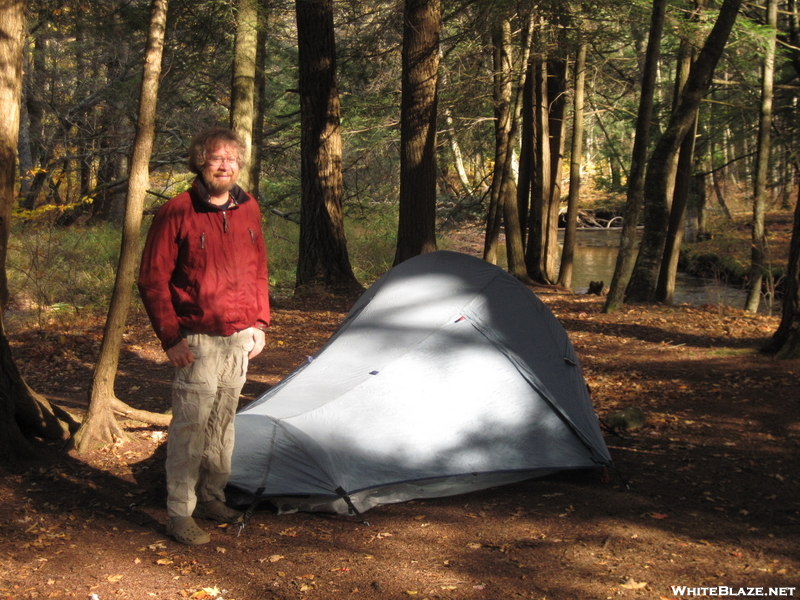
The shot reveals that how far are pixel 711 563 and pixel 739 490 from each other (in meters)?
1.22

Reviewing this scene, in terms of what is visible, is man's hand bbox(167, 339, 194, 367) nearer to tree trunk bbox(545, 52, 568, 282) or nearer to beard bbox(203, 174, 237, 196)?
beard bbox(203, 174, 237, 196)

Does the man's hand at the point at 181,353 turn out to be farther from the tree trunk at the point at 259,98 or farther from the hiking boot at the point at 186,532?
the tree trunk at the point at 259,98

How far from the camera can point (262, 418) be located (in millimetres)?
4641

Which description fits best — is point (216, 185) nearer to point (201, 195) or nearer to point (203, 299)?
point (201, 195)

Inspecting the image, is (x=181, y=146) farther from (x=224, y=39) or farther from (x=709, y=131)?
(x=709, y=131)

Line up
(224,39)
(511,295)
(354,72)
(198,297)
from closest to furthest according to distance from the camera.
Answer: (198,297) → (511,295) → (224,39) → (354,72)

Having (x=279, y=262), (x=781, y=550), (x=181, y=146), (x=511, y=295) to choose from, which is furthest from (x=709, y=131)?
(x=781, y=550)

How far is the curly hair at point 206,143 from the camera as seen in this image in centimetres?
361

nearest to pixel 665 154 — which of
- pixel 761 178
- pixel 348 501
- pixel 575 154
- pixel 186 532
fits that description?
pixel 761 178

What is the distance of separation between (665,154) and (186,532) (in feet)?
31.3

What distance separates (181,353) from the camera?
140 inches

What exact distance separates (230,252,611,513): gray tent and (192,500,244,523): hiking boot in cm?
20

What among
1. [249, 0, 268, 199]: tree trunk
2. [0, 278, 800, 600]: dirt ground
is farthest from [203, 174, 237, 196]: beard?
[249, 0, 268, 199]: tree trunk

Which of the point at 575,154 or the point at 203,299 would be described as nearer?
the point at 203,299
